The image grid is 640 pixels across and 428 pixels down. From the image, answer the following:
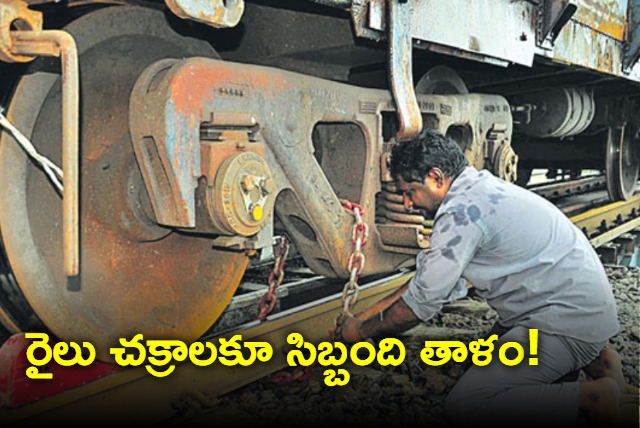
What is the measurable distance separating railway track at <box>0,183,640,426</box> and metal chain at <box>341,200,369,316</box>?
1.48 ft

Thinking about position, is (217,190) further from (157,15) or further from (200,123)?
(157,15)

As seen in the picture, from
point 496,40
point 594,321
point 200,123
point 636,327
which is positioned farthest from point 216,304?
point 636,327

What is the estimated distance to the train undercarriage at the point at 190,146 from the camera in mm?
2488

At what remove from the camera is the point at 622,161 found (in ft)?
25.3

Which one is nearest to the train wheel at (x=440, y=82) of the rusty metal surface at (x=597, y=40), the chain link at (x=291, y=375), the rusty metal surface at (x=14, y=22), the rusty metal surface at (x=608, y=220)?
the rusty metal surface at (x=597, y=40)

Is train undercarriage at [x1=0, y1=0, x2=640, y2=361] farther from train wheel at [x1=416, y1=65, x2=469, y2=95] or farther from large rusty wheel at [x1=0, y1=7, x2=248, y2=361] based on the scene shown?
train wheel at [x1=416, y1=65, x2=469, y2=95]

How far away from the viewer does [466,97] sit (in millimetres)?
4102

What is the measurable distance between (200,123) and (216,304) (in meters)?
1.02

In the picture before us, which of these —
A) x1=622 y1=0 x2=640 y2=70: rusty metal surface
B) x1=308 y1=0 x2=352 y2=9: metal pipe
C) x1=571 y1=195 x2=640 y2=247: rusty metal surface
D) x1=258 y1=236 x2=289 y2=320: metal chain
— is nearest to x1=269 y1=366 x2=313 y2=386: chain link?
x1=258 y1=236 x2=289 y2=320: metal chain

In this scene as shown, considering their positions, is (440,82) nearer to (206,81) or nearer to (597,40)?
(597,40)

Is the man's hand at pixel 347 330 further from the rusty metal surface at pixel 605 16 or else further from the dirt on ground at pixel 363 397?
the rusty metal surface at pixel 605 16

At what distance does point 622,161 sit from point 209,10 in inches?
258
